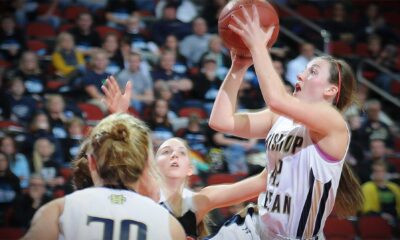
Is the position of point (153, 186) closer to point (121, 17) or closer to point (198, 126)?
point (198, 126)

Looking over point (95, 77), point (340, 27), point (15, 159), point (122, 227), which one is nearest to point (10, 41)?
point (95, 77)

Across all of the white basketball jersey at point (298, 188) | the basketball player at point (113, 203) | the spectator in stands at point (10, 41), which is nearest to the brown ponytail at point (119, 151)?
the basketball player at point (113, 203)

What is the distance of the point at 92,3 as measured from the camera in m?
10.2

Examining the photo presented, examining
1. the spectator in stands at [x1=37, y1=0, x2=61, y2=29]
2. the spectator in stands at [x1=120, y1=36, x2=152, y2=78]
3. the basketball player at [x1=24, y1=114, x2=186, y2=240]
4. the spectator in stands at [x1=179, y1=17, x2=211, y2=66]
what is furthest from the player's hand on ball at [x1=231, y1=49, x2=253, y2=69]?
the spectator in stands at [x1=37, y1=0, x2=61, y2=29]

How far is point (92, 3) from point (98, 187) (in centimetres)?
801

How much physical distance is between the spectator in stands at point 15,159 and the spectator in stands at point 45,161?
0.31ft

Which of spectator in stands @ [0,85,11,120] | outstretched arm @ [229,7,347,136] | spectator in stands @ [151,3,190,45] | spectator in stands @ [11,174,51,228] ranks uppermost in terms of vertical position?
spectator in stands @ [151,3,190,45]

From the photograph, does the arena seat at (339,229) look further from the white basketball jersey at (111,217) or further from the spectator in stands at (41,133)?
the white basketball jersey at (111,217)

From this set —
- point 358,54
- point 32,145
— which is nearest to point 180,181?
point 32,145

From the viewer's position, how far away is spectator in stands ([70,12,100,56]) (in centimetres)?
915

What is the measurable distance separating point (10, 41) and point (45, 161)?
251 centimetres

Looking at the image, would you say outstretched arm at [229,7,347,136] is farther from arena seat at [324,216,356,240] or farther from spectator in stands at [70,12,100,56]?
spectator in stands at [70,12,100,56]

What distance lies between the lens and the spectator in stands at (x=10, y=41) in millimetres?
8828

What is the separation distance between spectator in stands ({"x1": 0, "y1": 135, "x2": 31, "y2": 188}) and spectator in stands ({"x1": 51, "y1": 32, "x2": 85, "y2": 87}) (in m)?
1.71
